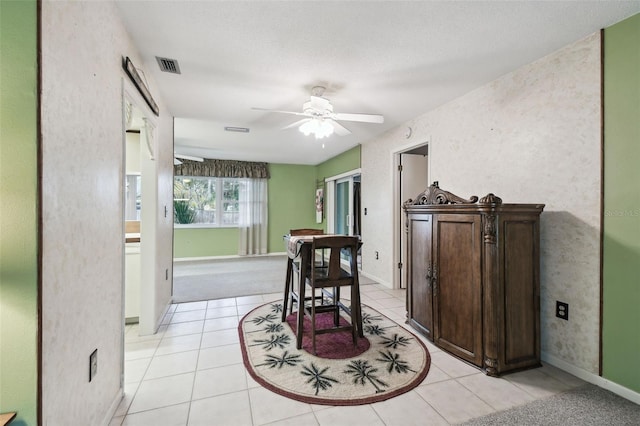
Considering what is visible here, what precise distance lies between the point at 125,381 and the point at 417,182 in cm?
398

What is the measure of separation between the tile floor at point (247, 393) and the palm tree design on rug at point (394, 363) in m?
0.18

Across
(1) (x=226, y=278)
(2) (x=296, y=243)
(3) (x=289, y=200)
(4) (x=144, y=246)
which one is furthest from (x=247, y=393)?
(3) (x=289, y=200)

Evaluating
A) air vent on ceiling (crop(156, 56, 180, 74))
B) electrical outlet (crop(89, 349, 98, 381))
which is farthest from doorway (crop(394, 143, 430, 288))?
electrical outlet (crop(89, 349, 98, 381))

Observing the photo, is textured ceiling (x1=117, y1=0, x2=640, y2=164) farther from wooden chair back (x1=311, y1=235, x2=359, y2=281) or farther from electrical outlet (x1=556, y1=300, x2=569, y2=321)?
electrical outlet (x1=556, y1=300, x2=569, y2=321)

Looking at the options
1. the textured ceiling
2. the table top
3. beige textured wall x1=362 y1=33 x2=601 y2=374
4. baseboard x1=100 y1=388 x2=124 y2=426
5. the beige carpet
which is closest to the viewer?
baseboard x1=100 y1=388 x2=124 y2=426

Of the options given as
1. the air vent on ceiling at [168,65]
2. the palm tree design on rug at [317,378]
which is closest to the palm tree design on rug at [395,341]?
the palm tree design on rug at [317,378]

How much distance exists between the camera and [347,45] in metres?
1.98

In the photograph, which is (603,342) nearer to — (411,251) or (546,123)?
(411,251)

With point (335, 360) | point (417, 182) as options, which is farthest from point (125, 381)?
point (417, 182)

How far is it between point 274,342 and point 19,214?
6.65 feet

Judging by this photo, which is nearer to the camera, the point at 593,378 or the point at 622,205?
the point at 622,205

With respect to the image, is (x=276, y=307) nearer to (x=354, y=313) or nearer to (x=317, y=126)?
(x=354, y=313)

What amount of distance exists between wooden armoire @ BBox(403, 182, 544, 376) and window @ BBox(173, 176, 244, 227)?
5535 millimetres

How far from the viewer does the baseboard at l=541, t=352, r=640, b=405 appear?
1.71 metres
